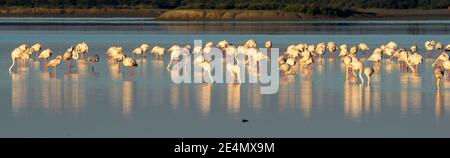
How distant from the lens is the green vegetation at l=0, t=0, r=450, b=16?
3464 inches

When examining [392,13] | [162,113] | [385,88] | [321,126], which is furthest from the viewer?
[392,13]

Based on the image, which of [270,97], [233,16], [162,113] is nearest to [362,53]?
[270,97]

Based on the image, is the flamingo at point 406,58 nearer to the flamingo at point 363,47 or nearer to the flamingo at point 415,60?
the flamingo at point 415,60

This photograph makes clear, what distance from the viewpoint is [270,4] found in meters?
93.9

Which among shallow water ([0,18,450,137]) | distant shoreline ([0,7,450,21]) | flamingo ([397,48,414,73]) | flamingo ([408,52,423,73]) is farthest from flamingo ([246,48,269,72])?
distant shoreline ([0,7,450,21])

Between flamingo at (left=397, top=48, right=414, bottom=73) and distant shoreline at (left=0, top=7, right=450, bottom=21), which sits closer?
flamingo at (left=397, top=48, right=414, bottom=73)

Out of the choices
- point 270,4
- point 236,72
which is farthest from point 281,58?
point 270,4

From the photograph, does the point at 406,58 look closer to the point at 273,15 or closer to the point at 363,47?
the point at 363,47

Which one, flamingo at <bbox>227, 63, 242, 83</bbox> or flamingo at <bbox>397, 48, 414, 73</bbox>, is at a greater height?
flamingo at <bbox>397, 48, 414, 73</bbox>

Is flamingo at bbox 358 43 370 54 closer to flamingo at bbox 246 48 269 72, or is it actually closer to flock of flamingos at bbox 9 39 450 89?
flock of flamingos at bbox 9 39 450 89

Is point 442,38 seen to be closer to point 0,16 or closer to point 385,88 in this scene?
point 385,88
